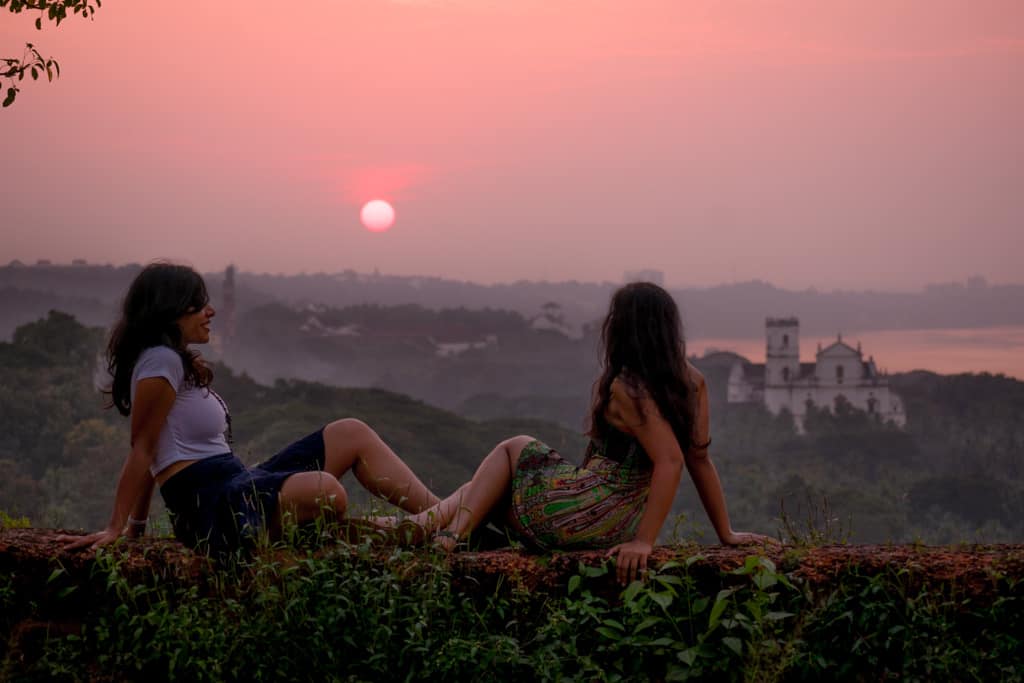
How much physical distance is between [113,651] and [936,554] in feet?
9.22

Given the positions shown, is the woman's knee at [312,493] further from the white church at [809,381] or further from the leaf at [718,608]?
the white church at [809,381]

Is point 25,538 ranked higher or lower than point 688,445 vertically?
lower

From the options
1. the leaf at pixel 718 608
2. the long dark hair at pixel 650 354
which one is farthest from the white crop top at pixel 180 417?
the leaf at pixel 718 608

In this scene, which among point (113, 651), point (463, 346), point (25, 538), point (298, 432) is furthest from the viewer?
point (463, 346)

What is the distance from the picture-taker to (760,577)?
11.4 ft

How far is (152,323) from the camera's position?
392 cm

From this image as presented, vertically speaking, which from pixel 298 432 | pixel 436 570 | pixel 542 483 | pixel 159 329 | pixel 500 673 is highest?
pixel 159 329

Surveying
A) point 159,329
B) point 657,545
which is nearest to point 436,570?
point 657,545

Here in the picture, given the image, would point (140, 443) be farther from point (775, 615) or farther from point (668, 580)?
point (775, 615)

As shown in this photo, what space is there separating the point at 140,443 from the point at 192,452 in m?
0.20

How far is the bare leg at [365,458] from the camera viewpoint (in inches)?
161

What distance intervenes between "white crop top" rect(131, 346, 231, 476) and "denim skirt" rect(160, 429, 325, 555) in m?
0.06

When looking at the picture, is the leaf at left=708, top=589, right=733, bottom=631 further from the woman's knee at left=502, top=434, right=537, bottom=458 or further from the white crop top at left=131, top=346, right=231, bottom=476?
the white crop top at left=131, top=346, right=231, bottom=476

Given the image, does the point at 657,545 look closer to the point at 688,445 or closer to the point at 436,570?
the point at 688,445
